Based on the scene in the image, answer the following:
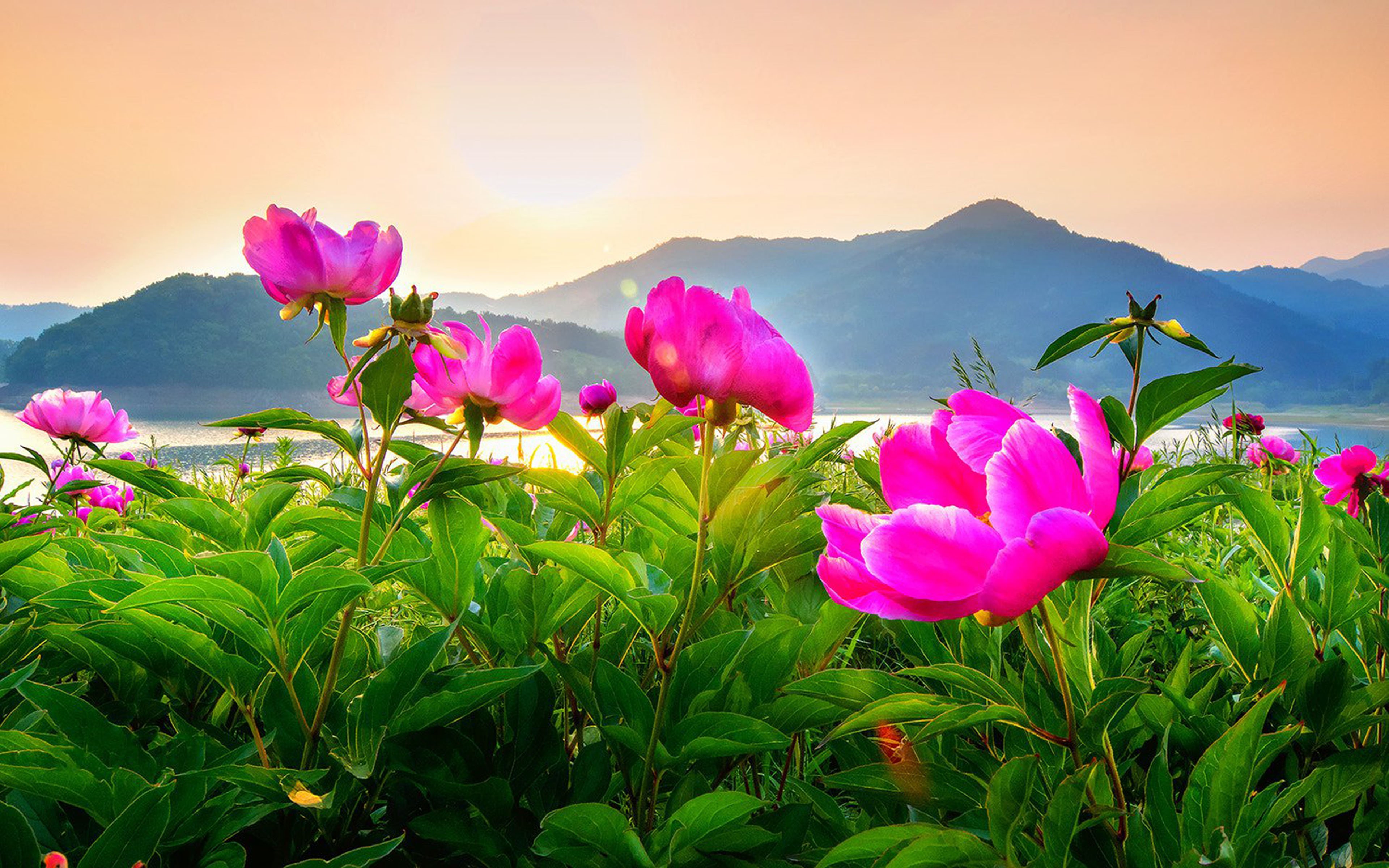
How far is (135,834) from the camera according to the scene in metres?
0.52

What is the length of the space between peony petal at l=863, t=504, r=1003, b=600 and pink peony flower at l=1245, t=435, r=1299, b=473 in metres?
2.70

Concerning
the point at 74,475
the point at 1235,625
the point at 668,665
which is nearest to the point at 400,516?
the point at 668,665

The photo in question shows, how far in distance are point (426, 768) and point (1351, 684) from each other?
0.81 metres

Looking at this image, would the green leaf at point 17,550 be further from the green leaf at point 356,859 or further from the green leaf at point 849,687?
the green leaf at point 849,687

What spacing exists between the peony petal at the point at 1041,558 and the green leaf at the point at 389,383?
50 cm

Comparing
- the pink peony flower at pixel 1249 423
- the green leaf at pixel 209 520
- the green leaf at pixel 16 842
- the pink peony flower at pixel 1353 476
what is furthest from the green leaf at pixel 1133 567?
the pink peony flower at pixel 1249 423

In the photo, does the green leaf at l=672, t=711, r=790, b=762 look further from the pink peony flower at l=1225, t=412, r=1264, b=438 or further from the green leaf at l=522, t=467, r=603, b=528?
the pink peony flower at l=1225, t=412, r=1264, b=438

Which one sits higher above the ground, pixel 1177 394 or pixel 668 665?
pixel 1177 394

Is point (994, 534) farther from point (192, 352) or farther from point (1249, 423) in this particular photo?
point (192, 352)

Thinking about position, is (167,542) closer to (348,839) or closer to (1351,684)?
A: (348,839)

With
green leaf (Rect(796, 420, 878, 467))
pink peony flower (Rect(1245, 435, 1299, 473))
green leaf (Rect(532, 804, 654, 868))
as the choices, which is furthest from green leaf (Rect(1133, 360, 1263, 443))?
pink peony flower (Rect(1245, 435, 1299, 473))

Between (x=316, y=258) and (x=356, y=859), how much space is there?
0.55m

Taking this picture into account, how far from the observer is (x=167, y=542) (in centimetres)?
97

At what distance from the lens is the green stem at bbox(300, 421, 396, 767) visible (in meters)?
0.64
